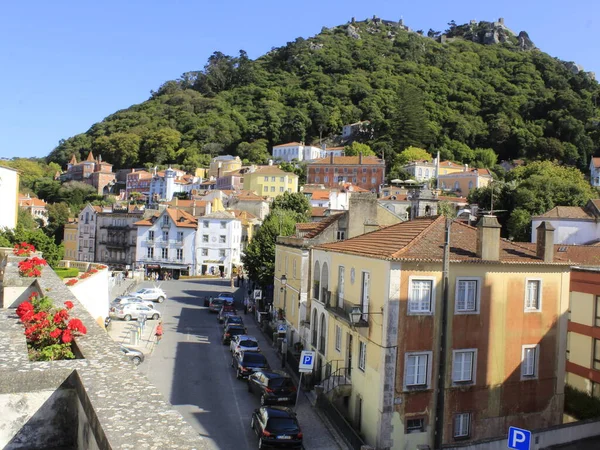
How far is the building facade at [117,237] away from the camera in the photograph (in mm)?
77375

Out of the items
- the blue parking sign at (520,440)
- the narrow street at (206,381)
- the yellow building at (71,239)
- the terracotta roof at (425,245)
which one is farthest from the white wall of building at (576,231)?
the yellow building at (71,239)

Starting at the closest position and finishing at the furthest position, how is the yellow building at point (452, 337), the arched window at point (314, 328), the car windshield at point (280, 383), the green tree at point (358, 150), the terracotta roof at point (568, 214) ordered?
the yellow building at point (452, 337), the car windshield at point (280, 383), the arched window at point (314, 328), the terracotta roof at point (568, 214), the green tree at point (358, 150)

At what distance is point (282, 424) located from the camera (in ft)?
59.1

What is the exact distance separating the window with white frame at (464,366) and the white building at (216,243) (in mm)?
53446

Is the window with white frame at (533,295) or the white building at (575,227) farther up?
the white building at (575,227)

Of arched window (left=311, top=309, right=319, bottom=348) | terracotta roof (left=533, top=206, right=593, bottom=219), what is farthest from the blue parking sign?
terracotta roof (left=533, top=206, right=593, bottom=219)

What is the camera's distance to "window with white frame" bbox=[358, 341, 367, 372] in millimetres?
20844

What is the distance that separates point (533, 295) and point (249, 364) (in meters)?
13.0

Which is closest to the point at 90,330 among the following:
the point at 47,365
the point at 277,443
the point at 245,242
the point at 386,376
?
the point at 47,365

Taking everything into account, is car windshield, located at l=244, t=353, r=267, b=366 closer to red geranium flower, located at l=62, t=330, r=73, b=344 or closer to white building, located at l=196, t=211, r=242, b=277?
red geranium flower, located at l=62, t=330, r=73, b=344

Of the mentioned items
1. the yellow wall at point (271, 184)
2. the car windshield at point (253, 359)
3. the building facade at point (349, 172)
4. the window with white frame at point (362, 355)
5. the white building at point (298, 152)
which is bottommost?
the car windshield at point (253, 359)

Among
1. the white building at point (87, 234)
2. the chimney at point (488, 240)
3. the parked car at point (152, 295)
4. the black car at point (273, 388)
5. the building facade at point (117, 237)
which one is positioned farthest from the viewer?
the white building at point (87, 234)

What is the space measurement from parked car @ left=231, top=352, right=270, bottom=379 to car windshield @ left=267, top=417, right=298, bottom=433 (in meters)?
7.10

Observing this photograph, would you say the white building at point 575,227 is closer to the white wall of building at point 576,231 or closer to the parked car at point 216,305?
the white wall of building at point 576,231
